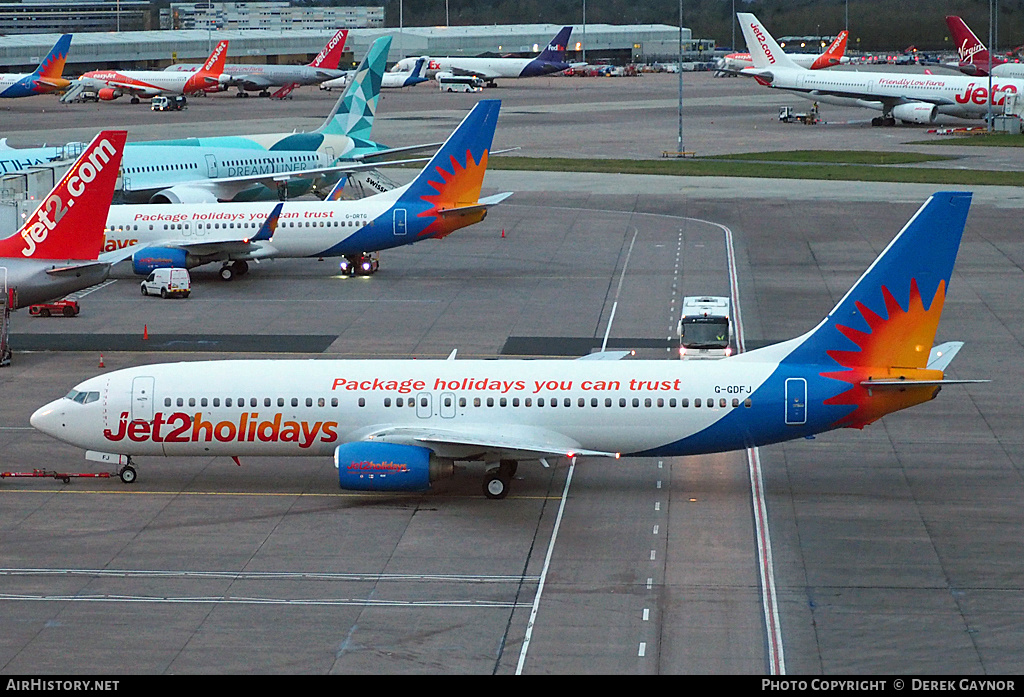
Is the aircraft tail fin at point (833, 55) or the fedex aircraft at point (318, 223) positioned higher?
the aircraft tail fin at point (833, 55)

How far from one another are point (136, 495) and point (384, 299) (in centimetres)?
2729

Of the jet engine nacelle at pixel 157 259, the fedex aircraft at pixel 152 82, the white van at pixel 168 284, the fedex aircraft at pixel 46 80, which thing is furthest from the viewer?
the fedex aircraft at pixel 152 82

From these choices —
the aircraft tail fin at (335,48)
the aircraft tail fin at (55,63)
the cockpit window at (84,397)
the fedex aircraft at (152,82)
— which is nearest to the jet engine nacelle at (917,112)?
the aircraft tail fin at (335,48)

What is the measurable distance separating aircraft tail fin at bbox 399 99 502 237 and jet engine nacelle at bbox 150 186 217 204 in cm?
1884

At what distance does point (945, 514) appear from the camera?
109 ft

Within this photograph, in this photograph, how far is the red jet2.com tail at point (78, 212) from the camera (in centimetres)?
4828

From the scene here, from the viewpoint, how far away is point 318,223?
A: 2574 inches

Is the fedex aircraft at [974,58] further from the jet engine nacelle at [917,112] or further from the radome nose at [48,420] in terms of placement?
the radome nose at [48,420]

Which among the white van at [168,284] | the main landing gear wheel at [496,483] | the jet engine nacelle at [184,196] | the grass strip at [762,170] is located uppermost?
the jet engine nacelle at [184,196]

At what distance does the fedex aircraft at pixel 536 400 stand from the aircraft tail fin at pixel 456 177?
29.0m

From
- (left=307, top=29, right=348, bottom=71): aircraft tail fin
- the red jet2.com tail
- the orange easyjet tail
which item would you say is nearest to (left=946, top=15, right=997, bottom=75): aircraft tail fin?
(left=307, top=29, right=348, bottom=71): aircraft tail fin

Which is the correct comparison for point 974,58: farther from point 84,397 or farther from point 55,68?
point 84,397

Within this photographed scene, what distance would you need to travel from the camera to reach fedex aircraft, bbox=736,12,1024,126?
441 ft

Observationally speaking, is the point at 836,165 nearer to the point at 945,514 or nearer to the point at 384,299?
the point at 384,299
